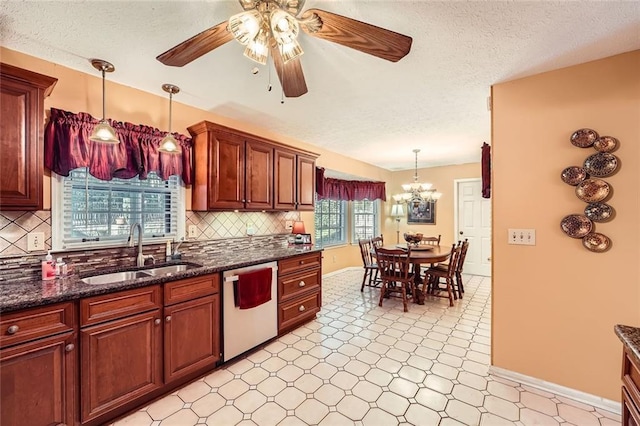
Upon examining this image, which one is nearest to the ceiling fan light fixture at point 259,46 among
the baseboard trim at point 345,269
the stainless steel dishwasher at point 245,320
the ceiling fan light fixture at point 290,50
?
the ceiling fan light fixture at point 290,50

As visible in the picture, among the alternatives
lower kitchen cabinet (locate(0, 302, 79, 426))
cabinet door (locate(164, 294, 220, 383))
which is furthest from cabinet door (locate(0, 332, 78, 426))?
cabinet door (locate(164, 294, 220, 383))

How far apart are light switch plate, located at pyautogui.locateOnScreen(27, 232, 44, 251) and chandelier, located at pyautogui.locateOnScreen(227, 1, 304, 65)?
1951mm

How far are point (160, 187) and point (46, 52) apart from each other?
1189 millimetres

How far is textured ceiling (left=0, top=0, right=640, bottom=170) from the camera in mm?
1475

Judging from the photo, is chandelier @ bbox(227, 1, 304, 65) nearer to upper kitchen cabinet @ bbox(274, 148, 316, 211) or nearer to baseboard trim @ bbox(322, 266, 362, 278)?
upper kitchen cabinet @ bbox(274, 148, 316, 211)

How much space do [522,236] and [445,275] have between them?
6.20ft

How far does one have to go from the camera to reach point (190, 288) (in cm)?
A: 207

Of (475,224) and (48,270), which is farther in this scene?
(475,224)

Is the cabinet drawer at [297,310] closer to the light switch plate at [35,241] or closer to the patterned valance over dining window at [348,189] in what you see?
the light switch plate at [35,241]

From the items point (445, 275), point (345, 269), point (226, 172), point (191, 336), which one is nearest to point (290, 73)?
point (226, 172)

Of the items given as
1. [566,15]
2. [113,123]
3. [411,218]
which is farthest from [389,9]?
[411,218]

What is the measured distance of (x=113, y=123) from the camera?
223 cm

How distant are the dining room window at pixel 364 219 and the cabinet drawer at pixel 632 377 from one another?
5.10 meters

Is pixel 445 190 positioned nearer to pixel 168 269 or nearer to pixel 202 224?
pixel 202 224
